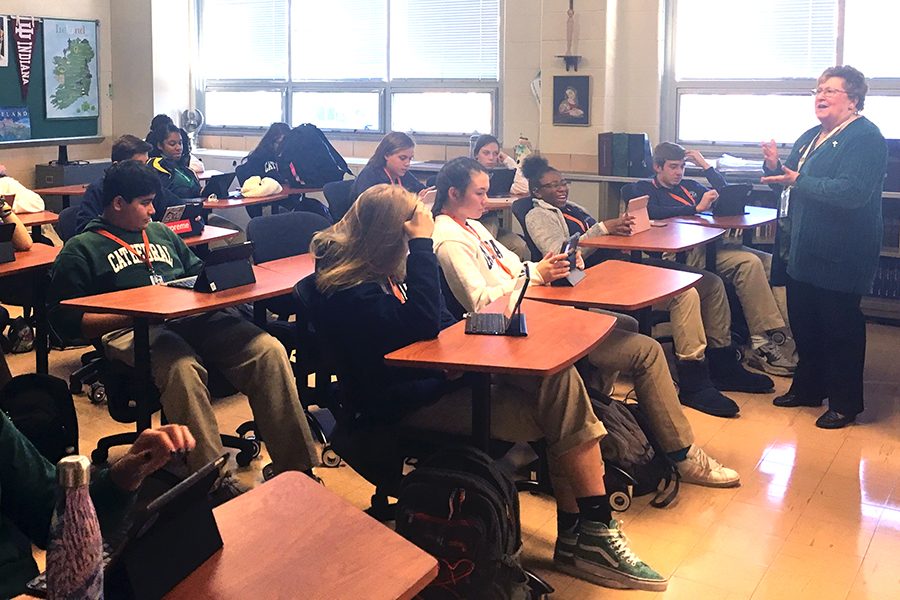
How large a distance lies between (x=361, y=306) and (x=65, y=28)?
6921 mm

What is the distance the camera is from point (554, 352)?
2.89 meters

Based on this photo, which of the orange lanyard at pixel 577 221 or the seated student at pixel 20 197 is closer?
the orange lanyard at pixel 577 221

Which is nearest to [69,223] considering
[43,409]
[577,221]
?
[43,409]

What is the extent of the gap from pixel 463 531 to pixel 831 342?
2.61 metres

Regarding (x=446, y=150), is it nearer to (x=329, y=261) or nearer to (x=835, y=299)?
(x=835, y=299)

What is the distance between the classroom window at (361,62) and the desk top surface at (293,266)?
4.16m

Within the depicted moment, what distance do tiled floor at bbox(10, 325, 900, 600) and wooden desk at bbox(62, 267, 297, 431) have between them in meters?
0.70

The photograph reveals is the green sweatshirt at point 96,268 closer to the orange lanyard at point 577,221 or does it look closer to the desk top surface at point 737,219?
the orange lanyard at point 577,221

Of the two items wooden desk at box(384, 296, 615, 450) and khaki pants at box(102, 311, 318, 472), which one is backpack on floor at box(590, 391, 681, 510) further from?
khaki pants at box(102, 311, 318, 472)

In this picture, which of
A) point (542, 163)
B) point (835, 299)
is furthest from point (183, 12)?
point (835, 299)

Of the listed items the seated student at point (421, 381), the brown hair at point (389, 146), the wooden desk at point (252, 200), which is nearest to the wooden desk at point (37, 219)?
the wooden desk at point (252, 200)

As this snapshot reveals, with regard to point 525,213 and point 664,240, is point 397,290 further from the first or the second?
point 664,240

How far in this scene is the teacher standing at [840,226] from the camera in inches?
174

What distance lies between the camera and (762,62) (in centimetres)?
705
